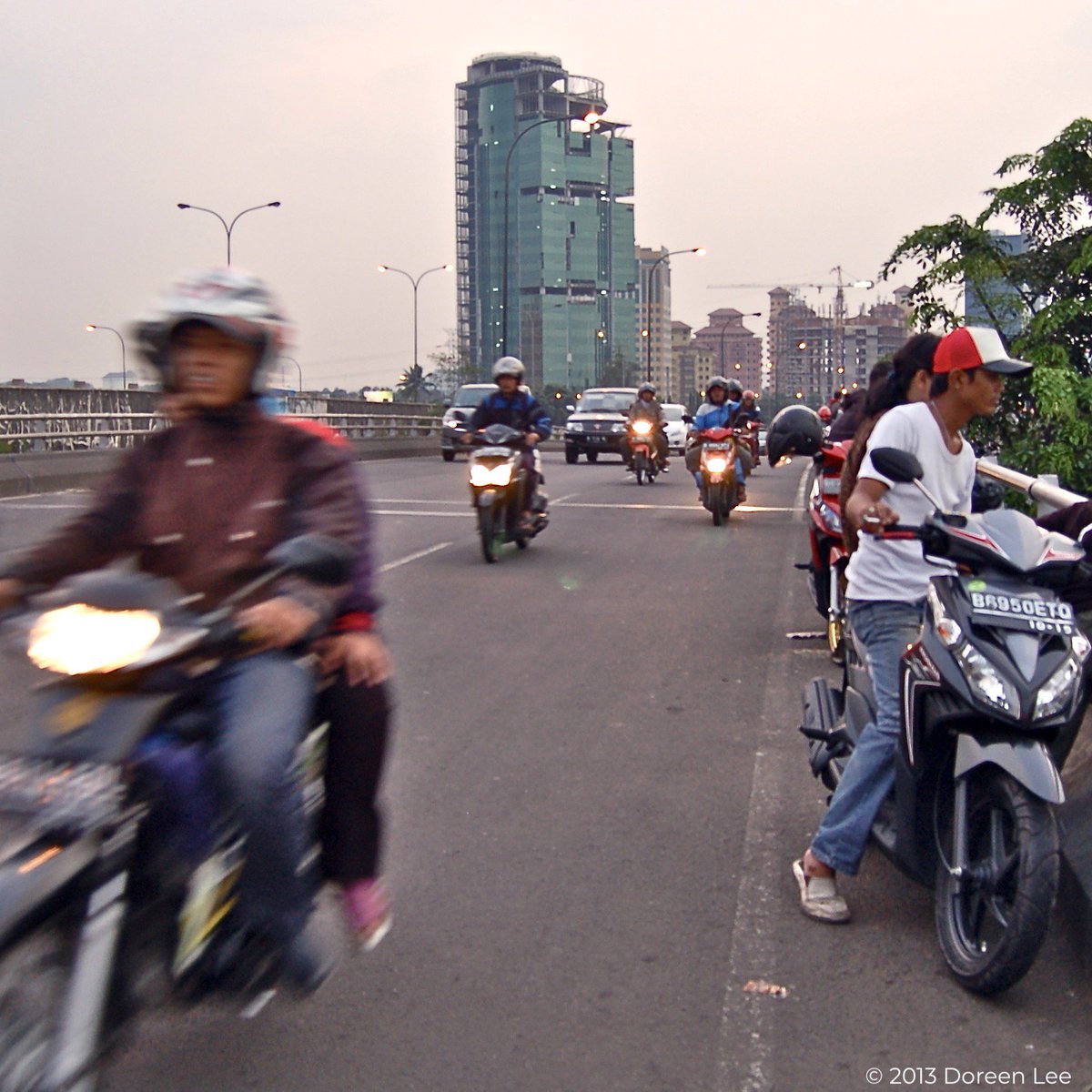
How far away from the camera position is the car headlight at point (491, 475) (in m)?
12.9

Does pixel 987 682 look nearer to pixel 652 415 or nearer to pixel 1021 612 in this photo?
pixel 1021 612

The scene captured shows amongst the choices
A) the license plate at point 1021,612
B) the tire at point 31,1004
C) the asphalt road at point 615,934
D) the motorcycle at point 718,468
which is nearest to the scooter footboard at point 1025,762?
the license plate at point 1021,612

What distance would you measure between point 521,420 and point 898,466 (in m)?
9.88

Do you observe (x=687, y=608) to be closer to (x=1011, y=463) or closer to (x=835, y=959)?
(x=1011, y=463)

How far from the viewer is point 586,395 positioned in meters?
34.6

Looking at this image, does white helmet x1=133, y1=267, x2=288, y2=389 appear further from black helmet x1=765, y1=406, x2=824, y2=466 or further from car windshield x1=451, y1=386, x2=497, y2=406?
car windshield x1=451, y1=386, x2=497, y2=406

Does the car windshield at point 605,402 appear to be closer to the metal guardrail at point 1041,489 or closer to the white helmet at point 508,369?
the white helmet at point 508,369

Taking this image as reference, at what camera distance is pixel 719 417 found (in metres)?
17.0

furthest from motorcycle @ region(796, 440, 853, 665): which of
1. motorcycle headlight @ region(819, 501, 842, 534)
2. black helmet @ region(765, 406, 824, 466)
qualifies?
black helmet @ region(765, 406, 824, 466)

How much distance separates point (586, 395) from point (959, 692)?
103ft

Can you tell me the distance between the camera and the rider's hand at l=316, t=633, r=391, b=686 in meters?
3.23

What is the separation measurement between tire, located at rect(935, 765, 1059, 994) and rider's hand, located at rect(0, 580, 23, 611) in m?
2.36

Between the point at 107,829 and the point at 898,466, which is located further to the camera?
the point at 898,466

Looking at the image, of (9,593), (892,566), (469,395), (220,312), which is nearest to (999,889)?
(892,566)
